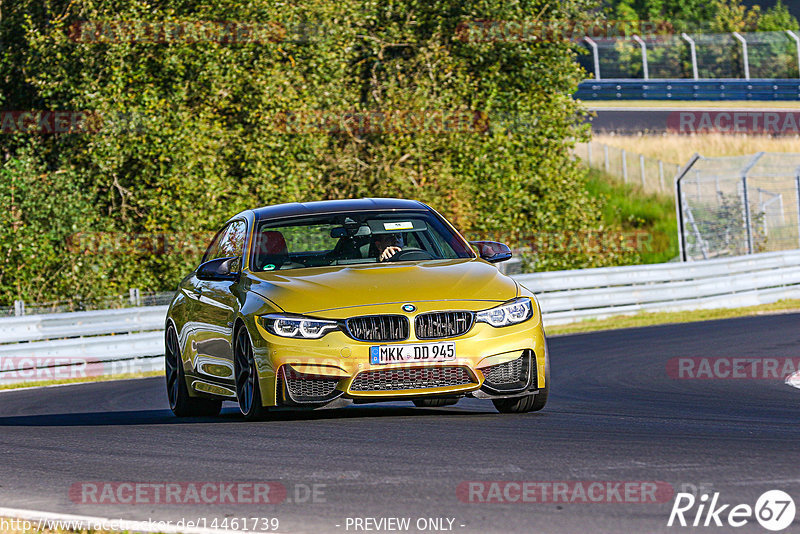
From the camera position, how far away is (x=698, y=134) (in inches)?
1912

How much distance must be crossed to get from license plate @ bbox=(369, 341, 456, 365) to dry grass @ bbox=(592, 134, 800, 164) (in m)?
38.0

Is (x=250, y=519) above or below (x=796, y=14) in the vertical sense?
above

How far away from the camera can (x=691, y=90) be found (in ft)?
182

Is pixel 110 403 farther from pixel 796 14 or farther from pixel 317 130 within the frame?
pixel 796 14

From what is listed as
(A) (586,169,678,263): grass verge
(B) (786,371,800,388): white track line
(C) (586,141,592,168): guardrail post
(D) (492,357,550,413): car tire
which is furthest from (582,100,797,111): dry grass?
(D) (492,357,550,413): car tire

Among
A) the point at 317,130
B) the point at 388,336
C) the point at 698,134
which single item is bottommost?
the point at 698,134

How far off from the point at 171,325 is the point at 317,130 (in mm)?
17839

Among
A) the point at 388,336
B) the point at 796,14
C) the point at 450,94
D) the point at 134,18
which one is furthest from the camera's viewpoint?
the point at 796,14

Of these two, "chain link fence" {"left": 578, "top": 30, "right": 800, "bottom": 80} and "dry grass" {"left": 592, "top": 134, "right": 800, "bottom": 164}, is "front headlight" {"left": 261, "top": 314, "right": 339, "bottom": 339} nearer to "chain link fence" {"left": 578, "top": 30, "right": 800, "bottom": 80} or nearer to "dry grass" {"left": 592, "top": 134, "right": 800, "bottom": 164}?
"dry grass" {"left": 592, "top": 134, "right": 800, "bottom": 164}

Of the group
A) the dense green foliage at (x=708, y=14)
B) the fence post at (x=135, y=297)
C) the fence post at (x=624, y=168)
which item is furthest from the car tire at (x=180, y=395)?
the dense green foliage at (x=708, y=14)

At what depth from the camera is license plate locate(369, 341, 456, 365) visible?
28.3 feet

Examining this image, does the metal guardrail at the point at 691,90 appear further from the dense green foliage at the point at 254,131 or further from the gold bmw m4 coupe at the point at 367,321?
the gold bmw m4 coupe at the point at 367,321

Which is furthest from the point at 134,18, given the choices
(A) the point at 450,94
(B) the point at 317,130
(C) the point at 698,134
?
(C) the point at 698,134

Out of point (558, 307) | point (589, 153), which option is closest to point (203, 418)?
point (558, 307)
